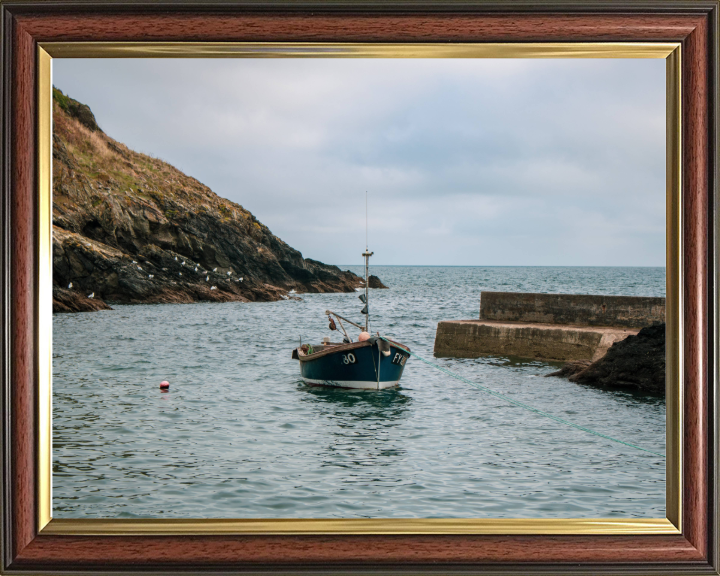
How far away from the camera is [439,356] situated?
2117cm

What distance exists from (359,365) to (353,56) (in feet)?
43.1

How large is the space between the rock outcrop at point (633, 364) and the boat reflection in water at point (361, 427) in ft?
14.6

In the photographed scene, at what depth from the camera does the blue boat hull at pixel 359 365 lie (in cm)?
1544

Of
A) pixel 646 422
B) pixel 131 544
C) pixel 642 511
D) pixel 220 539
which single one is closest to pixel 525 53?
pixel 220 539

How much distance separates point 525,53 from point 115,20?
174 cm

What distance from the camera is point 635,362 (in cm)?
1361

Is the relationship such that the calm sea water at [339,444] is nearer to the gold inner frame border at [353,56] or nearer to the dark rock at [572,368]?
the gold inner frame border at [353,56]

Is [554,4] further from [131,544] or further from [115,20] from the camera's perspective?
[131,544]

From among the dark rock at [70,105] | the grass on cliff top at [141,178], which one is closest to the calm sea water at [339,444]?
the dark rock at [70,105]

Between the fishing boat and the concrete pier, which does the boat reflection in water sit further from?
the concrete pier

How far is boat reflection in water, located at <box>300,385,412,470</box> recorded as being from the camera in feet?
28.9

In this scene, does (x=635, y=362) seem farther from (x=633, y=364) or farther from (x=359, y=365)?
(x=359, y=365)

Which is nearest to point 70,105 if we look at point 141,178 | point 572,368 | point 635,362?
point 635,362

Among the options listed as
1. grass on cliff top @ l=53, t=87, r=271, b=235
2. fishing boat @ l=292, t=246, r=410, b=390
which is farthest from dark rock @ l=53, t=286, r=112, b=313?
fishing boat @ l=292, t=246, r=410, b=390
